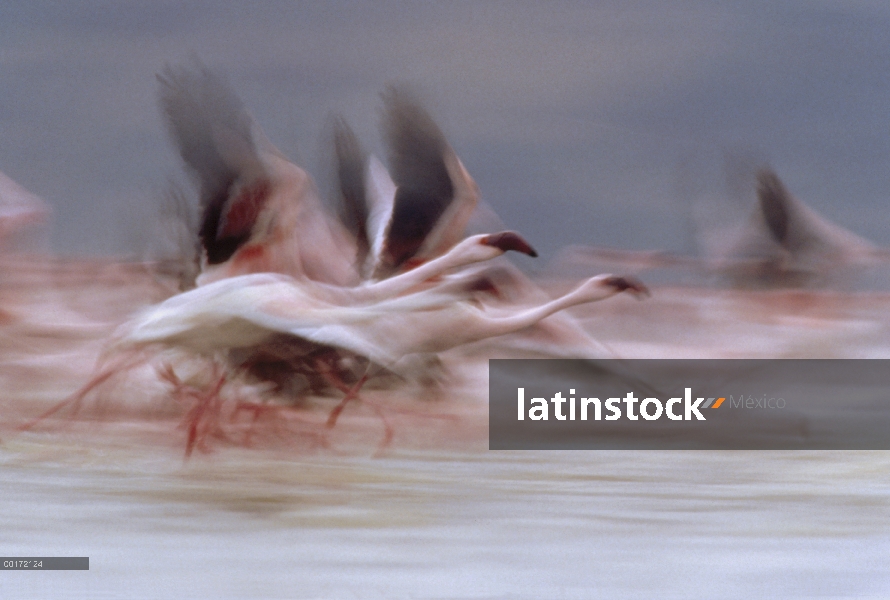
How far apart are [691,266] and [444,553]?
1105 millimetres

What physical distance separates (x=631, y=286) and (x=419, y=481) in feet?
2.73

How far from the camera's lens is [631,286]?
10.2 feet

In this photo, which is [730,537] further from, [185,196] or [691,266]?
[185,196]

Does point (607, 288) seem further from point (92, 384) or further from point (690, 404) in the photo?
point (92, 384)

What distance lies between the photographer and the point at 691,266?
3137 millimetres

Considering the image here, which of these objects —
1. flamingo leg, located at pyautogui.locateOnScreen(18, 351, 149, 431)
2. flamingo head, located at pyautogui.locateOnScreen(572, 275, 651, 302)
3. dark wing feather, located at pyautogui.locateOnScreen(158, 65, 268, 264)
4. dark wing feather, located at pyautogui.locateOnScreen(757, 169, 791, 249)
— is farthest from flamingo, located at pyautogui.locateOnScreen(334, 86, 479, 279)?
dark wing feather, located at pyautogui.locateOnScreen(757, 169, 791, 249)

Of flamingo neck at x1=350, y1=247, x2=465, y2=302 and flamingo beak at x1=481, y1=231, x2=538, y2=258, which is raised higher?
flamingo beak at x1=481, y1=231, x2=538, y2=258

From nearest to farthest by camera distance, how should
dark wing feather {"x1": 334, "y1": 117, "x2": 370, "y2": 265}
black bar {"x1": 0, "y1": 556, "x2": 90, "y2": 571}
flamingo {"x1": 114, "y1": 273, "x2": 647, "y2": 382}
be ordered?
1. black bar {"x1": 0, "y1": 556, "x2": 90, "y2": 571}
2. flamingo {"x1": 114, "y1": 273, "x2": 647, "y2": 382}
3. dark wing feather {"x1": 334, "y1": 117, "x2": 370, "y2": 265}

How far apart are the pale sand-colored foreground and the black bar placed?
0.03 m

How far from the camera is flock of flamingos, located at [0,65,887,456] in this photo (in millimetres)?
3043

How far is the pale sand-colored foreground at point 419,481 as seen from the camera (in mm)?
2812

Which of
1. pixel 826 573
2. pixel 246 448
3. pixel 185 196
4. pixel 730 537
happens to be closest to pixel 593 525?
pixel 730 537

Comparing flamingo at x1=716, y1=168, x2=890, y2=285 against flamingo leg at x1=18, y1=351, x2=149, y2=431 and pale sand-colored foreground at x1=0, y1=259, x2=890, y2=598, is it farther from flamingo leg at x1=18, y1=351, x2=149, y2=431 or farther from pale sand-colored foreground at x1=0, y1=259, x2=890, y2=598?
flamingo leg at x1=18, y1=351, x2=149, y2=431

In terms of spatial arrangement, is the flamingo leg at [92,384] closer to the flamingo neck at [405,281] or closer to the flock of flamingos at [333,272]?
the flock of flamingos at [333,272]
